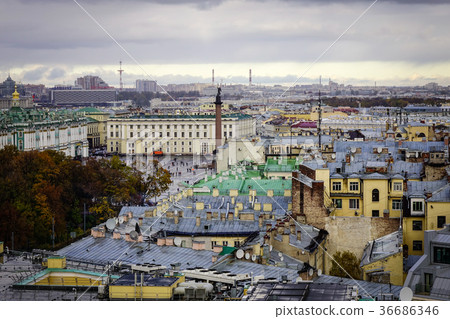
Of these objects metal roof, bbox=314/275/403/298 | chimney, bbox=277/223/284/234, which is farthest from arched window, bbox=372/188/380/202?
metal roof, bbox=314/275/403/298

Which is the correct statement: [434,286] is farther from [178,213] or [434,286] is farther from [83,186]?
[83,186]

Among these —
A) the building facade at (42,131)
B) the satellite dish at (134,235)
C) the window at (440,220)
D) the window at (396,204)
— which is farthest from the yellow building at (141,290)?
the building facade at (42,131)

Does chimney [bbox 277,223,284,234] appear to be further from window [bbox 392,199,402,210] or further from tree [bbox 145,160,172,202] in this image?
tree [bbox 145,160,172,202]

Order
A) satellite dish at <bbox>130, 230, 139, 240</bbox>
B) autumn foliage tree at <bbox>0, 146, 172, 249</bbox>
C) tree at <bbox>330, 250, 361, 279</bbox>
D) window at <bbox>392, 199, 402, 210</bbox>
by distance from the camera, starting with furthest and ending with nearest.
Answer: autumn foliage tree at <bbox>0, 146, 172, 249</bbox>, window at <bbox>392, 199, 402, 210</bbox>, satellite dish at <bbox>130, 230, 139, 240</bbox>, tree at <bbox>330, 250, 361, 279</bbox>

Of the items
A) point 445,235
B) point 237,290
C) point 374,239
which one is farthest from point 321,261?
point 237,290

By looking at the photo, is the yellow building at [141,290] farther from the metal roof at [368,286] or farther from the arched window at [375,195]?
the arched window at [375,195]

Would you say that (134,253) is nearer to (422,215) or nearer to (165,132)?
(422,215)

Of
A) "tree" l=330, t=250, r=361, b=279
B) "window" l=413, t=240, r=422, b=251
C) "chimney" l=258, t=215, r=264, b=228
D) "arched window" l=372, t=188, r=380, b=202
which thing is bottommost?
"tree" l=330, t=250, r=361, b=279
